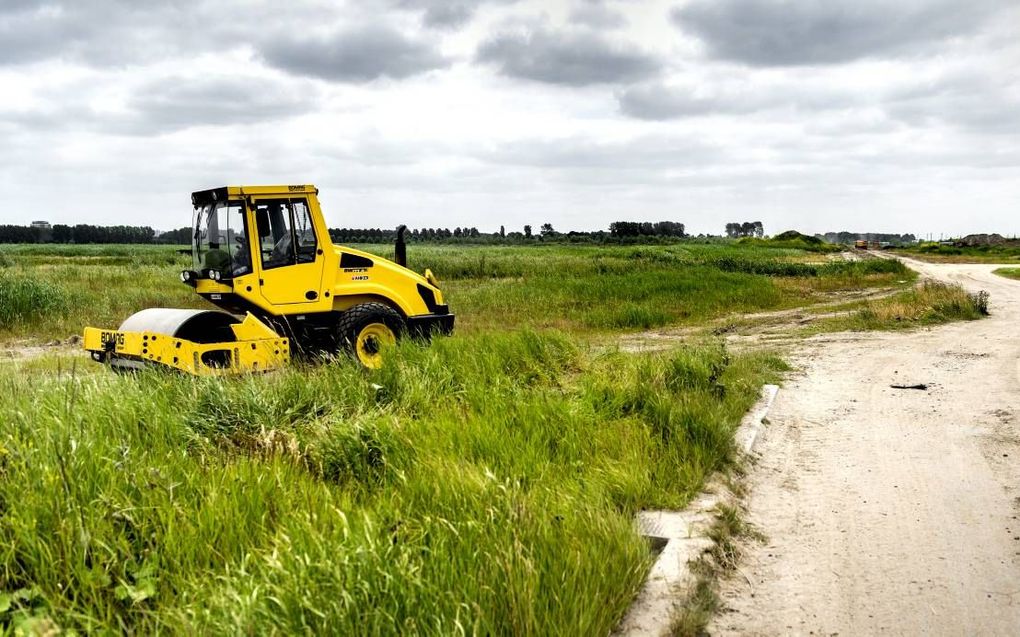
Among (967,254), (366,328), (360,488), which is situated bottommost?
(360,488)

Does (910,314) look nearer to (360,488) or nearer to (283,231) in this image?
(283,231)

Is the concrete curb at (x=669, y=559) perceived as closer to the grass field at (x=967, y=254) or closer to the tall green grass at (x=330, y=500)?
the tall green grass at (x=330, y=500)

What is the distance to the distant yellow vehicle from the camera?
10.1 m

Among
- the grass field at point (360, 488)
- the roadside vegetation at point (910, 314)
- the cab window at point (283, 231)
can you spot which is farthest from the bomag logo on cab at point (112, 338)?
the roadside vegetation at point (910, 314)

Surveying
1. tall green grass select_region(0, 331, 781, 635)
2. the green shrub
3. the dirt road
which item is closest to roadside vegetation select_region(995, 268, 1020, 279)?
the dirt road

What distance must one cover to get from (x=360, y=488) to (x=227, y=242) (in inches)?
266

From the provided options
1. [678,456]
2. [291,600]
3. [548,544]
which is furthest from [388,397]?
[291,600]

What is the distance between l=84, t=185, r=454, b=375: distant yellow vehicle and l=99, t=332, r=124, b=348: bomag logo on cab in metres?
0.01

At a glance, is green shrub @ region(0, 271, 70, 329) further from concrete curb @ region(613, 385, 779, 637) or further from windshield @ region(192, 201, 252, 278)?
concrete curb @ region(613, 385, 779, 637)

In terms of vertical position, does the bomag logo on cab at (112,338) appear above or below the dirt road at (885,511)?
above

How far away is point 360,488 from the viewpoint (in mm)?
5516

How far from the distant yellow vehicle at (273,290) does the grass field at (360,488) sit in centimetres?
164

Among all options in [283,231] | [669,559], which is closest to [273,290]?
[283,231]

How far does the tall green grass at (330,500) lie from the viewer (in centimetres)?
370
